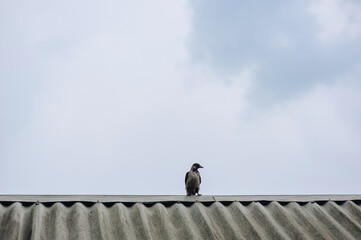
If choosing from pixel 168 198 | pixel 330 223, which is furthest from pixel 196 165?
pixel 330 223

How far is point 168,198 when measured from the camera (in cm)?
429

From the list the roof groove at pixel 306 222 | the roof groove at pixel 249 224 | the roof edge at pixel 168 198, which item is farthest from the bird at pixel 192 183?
the roof groove at pixel 306 222

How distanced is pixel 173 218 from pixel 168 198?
0.50 m

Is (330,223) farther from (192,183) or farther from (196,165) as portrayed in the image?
(196,165)

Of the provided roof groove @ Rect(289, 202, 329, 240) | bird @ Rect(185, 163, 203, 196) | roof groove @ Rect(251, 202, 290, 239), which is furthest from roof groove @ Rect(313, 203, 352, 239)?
bird @ Rect(185, 163, 203, 196)

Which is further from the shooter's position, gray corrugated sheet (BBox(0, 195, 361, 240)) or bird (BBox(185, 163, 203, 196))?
bird (BBox(185, 163, 203, 196))

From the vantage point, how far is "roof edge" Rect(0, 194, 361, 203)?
390 cm

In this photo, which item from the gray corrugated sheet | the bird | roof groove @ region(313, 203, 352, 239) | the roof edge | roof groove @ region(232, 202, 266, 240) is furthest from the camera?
the bird

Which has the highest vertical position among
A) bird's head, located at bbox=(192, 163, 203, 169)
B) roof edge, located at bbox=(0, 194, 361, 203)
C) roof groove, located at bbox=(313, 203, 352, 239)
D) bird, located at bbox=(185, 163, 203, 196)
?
bird's head, located at bbox=(192, 163, 203, 169)

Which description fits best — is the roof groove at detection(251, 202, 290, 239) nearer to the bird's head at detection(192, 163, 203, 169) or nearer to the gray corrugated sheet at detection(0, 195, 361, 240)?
the gray corrugated sheet at detection(0, 195, 361, 240)

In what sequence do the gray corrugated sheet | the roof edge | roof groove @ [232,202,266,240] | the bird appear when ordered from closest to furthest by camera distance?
1. the gray corrugated sheet
2. roof groove @ [232,202,266,240]
3. the roof edge
4. the bird

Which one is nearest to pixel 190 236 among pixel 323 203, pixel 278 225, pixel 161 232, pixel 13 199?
pixel 161 232

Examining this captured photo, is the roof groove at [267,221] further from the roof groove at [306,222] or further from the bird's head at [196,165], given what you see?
the bird's head at [196,165]

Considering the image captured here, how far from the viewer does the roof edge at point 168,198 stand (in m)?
3.90
